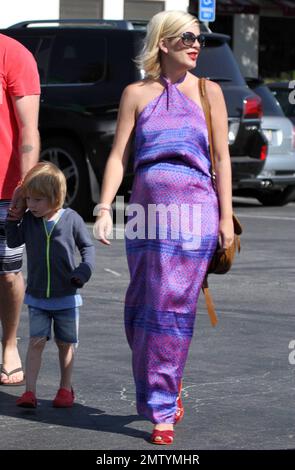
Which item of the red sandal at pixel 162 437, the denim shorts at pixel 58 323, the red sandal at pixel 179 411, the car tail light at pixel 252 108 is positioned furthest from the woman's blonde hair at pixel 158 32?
the car tail light at pixel 252 108

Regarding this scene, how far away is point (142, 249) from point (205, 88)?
28.3 inches

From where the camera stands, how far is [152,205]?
6.02m

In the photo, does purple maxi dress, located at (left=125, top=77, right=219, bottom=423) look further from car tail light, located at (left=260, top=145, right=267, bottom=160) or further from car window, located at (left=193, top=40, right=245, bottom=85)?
car tail light, located at (left=260, top=145, right=267, bottom=160)

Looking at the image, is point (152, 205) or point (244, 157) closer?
point (152, 205)

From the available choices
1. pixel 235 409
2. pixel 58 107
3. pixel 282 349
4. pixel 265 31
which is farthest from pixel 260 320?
pixel 265 31

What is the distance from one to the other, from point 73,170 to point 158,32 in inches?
372

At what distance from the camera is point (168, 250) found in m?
6.00

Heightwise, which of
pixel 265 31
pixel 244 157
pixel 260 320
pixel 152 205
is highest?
pixel 152 205

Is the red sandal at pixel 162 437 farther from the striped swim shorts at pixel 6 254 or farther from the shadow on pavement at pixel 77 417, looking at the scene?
the striped swim shorts at pixel 6 254

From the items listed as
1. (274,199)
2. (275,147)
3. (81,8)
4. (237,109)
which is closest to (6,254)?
(237,109)

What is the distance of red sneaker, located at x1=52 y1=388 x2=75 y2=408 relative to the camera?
262 inches

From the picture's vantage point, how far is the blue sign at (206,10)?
2198cm

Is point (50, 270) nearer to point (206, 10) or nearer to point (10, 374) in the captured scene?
point (10, 374)

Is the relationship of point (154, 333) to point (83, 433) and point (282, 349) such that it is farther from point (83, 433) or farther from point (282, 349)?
point (282, 349)
